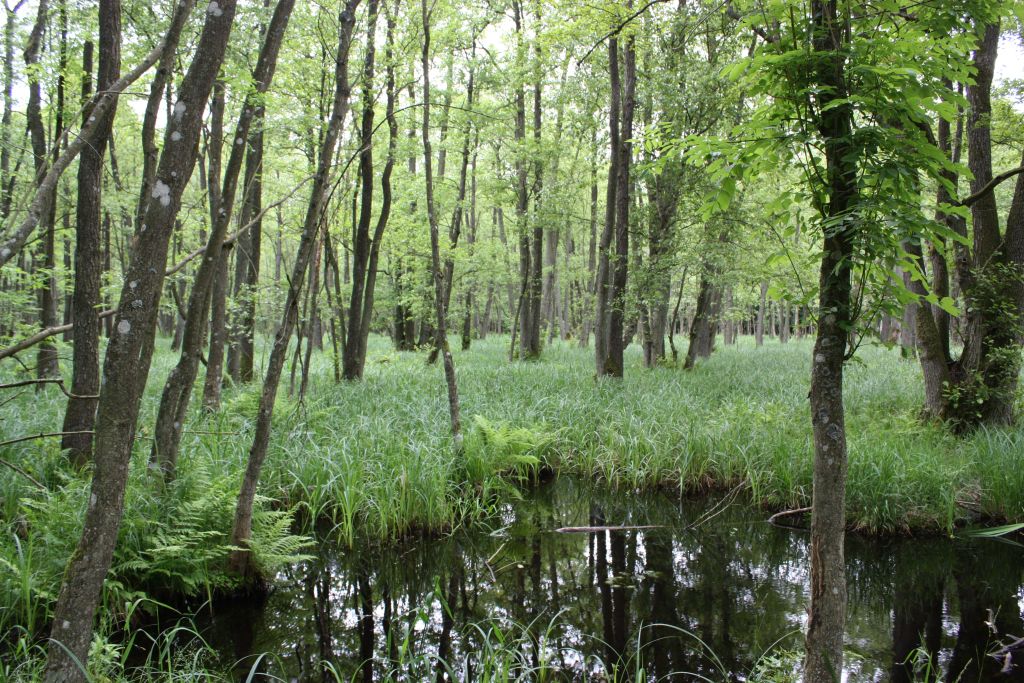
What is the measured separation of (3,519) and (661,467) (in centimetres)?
625

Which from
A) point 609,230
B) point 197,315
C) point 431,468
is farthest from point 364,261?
point 197,315

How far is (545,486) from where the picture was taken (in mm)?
6746

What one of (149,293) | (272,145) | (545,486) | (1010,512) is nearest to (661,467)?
(545,486)

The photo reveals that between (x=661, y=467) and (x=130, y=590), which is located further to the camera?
(x=661, y=467)

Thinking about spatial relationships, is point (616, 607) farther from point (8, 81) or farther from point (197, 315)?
point (8, 81)

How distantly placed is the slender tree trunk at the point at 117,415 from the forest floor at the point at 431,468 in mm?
1193

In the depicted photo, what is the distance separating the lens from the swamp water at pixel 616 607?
11.0ft

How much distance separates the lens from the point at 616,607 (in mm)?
4086

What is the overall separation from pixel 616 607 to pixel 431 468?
7.81 feet

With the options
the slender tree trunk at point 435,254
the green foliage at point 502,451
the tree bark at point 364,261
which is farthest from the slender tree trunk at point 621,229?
the slender tree trunk at point 435,254

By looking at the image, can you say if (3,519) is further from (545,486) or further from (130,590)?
A: (545,486)

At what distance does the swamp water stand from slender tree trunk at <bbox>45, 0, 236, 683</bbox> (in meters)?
1.15

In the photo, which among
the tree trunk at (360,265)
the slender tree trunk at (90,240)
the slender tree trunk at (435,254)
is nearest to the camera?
the slender tree trunk at (90,240)

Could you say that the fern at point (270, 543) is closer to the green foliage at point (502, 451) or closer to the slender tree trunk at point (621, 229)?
the green foliage at point (502, 451)
